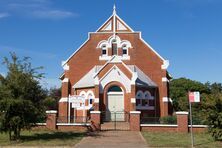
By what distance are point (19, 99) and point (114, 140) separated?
252 inches

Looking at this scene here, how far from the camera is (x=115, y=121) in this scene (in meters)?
29.8

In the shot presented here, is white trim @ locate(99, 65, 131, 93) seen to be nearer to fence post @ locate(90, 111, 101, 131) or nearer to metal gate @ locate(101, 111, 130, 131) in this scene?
metal gate @ locate(101, 111, 130, 131)

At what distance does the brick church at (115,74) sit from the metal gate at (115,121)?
26.9 inches

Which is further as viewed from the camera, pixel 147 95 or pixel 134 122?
pixel 147 95

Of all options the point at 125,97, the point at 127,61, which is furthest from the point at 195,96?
the point at 127,61

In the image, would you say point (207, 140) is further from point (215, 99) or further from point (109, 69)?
point (109, 69)

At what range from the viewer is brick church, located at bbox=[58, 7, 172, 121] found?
35.5 meters

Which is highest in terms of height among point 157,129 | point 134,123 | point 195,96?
point 195,96

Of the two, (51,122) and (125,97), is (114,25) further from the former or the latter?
(51,122)

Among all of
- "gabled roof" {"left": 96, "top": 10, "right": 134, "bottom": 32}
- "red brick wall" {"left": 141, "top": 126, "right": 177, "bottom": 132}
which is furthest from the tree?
"gabled roof" {"left": 96, "top": 10, "right": 134, "bottom": 32}

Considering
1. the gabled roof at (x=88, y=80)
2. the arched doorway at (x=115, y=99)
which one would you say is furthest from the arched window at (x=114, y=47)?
the arched doorway at (x=115, y=99)

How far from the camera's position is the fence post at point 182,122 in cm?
2716

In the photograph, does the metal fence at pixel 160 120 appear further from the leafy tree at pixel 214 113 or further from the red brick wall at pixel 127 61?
the red brick wall at pixel 127 61

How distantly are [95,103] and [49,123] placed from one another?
7397 millimetres
